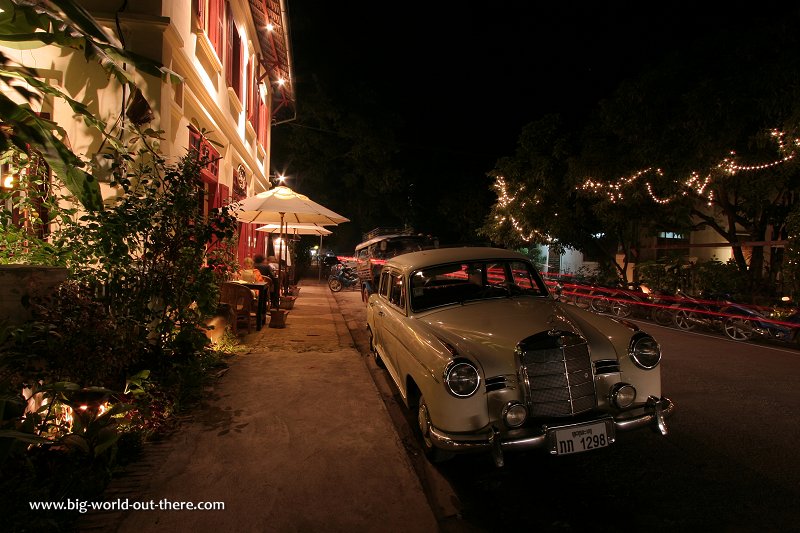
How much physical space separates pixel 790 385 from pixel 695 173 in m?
6.98

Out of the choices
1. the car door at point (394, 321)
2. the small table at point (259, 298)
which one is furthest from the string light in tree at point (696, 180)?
the small table at point (259, 298)

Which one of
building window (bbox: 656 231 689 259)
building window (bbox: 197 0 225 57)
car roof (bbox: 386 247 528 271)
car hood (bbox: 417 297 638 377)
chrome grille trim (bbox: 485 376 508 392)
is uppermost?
building window (bbox: 197 0 225 57)

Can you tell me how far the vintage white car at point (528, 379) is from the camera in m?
3.21

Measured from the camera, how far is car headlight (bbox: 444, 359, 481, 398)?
3.23 metres

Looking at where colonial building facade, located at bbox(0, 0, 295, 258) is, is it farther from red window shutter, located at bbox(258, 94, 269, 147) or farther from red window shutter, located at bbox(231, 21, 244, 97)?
red window shutter, located at bbox(258, 94, 269, 147)

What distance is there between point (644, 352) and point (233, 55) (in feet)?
36.1

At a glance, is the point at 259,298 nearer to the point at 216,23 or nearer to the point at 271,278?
the point at 271,278

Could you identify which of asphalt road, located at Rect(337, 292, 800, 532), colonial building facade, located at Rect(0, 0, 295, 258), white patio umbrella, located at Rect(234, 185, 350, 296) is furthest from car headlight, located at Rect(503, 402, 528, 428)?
white patio umbrella, located at Rect(234, 185, 350, 296)

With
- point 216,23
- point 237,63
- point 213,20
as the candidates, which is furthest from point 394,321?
point 237,63

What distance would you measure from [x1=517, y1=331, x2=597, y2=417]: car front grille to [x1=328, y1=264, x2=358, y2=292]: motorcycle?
16.1m

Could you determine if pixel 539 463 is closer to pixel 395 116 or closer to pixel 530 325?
pixel 530 325

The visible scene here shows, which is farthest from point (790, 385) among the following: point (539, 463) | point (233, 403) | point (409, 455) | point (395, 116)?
point (395, 116)

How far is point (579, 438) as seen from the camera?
10.4ft

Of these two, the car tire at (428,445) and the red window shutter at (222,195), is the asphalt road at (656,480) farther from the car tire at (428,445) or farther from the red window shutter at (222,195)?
the red window shutter at (222,195)
